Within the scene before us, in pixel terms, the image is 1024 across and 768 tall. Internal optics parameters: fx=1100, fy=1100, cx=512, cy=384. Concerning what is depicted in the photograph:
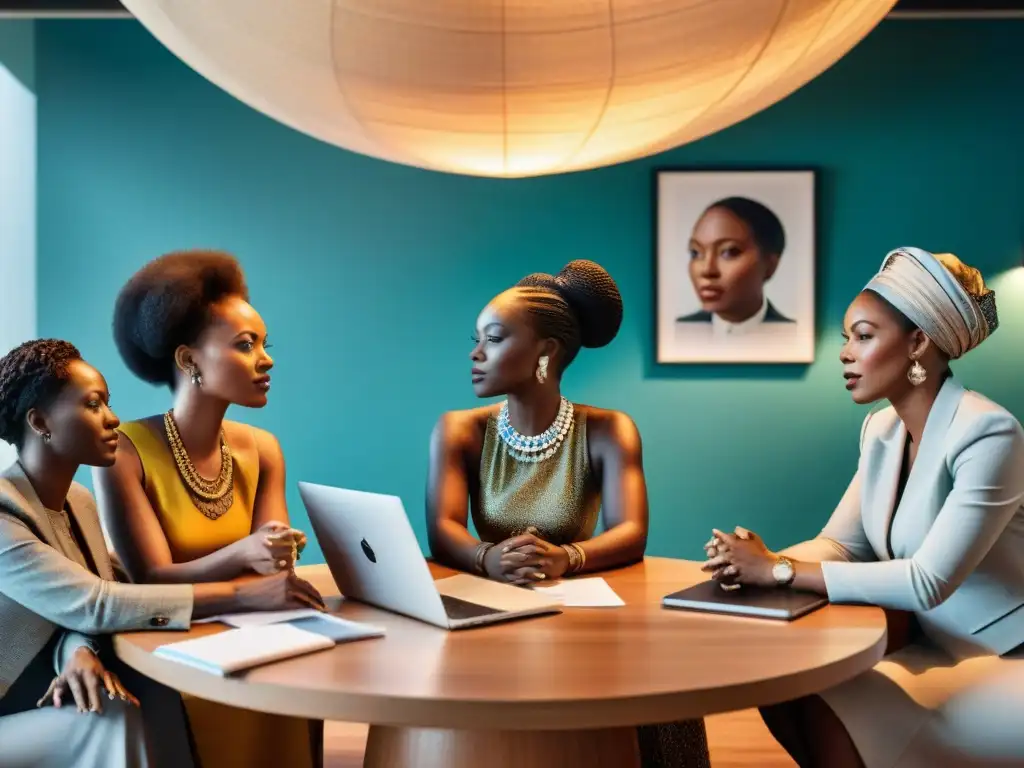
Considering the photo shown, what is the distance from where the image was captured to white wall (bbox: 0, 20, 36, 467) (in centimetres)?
404

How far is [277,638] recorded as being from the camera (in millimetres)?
1521

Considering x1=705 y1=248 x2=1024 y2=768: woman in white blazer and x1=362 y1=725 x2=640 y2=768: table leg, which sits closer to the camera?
x1=362 y1=725 x2=640 y2=768: table leg

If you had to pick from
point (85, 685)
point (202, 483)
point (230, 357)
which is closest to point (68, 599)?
point (85, 685)

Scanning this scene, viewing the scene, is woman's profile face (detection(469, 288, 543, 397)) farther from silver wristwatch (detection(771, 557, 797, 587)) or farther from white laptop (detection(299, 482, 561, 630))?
silver wristwatch (detection(771, 557, 797, 587))

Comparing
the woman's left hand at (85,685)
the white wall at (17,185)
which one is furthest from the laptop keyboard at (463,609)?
the white wall at (17,185)

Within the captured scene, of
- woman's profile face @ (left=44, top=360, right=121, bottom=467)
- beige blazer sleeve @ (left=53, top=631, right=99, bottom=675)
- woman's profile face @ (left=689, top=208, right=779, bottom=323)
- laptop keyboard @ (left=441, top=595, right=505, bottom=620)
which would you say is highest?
woman's profile face @ (left=689, top=208, right=779, bottom=323)

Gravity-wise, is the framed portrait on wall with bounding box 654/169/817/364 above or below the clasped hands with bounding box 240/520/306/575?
above

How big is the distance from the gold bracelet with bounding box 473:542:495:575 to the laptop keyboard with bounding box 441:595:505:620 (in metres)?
0.26

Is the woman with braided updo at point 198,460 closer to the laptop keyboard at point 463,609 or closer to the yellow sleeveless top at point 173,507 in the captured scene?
the yellow sleeveless top at point 173,507

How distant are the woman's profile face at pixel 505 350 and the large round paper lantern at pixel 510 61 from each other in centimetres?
68

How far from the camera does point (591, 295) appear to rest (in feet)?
7.75

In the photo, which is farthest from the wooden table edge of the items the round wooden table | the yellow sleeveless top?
the yellow sleeveless top

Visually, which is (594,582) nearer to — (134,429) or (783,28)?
(134,429)

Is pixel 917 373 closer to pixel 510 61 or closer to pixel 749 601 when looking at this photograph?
pixel 749 601
